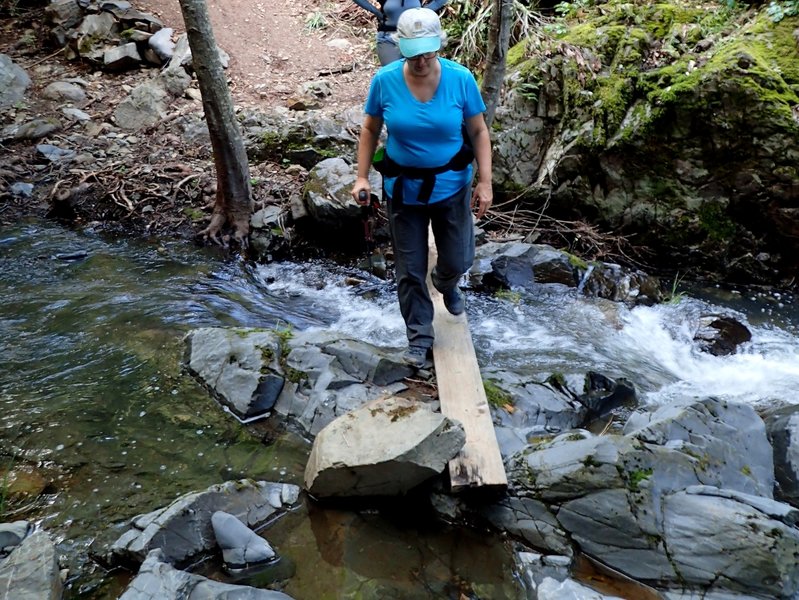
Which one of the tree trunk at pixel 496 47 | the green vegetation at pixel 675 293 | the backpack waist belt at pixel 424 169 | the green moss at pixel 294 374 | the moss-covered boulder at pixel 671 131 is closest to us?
the backpack waist belt at pixel 424 169

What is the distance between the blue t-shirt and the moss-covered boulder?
13.9 ft

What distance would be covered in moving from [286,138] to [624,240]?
518 cm

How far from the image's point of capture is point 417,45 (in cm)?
353

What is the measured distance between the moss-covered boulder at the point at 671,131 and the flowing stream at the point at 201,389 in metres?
0.87

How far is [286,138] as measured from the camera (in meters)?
9.52

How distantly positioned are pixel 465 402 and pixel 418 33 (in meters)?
2.44

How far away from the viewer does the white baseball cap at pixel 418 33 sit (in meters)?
3.53

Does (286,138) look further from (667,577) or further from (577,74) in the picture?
(667,577)

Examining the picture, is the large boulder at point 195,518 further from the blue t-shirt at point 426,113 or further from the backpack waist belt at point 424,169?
the blue t-shirt at point 426,113

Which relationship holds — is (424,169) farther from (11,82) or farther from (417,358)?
(11,82)

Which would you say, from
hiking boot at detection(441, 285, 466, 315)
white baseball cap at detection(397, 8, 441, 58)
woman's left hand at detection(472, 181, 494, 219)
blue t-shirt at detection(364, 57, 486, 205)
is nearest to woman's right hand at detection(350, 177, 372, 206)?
blue t-shirt at detection(364, 57, 486, 205)

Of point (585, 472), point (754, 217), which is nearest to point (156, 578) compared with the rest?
point (585, 472)

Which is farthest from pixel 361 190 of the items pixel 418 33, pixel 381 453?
pixel 381 453

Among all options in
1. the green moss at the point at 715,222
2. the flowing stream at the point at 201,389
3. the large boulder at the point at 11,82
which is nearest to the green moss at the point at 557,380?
the flowing stream at the point at 201,389
